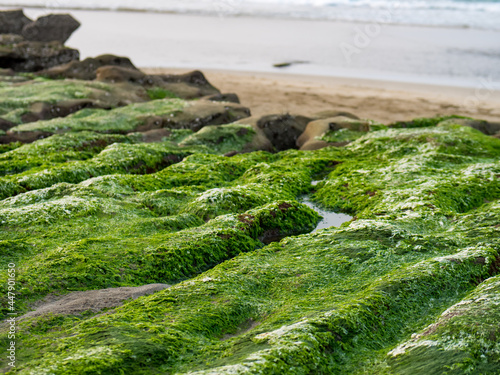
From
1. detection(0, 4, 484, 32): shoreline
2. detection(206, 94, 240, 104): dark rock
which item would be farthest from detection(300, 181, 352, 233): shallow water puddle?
detection(0, 4, 484, 32): shoreline

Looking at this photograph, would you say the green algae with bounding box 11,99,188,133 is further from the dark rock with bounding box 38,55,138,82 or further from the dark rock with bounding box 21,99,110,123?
the dark rock with bounding box 38,55,138,82

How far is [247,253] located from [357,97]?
14.4 m

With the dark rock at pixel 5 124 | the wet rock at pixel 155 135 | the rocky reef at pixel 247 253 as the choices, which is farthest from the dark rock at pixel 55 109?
the wet rock at pixel 155 135

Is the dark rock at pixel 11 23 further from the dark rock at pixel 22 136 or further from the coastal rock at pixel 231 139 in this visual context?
the coastal rock at pixel 231 139

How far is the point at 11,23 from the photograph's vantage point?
76.9 ft

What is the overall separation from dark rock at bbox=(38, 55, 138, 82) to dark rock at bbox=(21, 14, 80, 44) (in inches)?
225

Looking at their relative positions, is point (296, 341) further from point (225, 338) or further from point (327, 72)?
point (327, 72)

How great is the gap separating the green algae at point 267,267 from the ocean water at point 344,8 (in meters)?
38.4

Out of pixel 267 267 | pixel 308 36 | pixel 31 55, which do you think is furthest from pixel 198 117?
pixel 308 36

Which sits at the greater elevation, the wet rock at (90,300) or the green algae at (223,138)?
the green algae at (223,138)

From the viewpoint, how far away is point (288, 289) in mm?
5188

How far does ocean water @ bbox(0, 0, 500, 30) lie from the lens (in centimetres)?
4503

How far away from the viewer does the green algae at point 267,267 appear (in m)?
4.04

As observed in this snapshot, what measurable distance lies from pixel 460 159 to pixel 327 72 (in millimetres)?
14986
